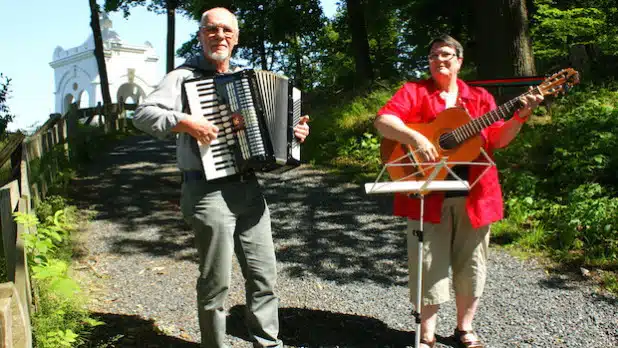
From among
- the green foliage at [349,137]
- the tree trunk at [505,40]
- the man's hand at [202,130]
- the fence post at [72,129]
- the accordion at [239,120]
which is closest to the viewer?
the man's hand at [202,130]

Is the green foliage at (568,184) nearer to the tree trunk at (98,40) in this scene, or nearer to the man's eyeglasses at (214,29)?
the man's eyeglasses at (214,29)

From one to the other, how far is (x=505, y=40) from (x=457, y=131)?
600 cm

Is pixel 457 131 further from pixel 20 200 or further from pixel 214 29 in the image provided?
pixel 20 200

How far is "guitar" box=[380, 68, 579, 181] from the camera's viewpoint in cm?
360

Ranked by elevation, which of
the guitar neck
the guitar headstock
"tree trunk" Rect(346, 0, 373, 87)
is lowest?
the guitar neck

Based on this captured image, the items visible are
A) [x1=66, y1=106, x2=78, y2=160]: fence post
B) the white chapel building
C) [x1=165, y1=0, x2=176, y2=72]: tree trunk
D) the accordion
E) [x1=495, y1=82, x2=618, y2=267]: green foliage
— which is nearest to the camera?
the accordion

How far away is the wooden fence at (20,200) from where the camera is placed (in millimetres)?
1941

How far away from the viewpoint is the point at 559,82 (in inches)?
142

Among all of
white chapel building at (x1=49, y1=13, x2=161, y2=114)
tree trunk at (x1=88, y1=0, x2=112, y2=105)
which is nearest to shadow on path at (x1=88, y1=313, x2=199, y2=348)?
tree trunk at (x1=88, y1=0, x2=112, y2=105)

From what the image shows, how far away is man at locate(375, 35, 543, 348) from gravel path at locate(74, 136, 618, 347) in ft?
2.04

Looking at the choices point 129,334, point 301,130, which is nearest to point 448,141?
point 301,130

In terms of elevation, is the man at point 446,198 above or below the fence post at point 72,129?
below

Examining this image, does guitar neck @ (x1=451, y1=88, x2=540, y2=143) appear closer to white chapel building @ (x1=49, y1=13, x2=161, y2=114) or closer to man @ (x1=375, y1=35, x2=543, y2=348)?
man @ (x1=375, y1=35, x2=543, y2=348)

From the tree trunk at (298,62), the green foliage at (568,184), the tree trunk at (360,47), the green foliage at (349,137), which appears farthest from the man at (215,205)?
the tree trunk at (298,62)
